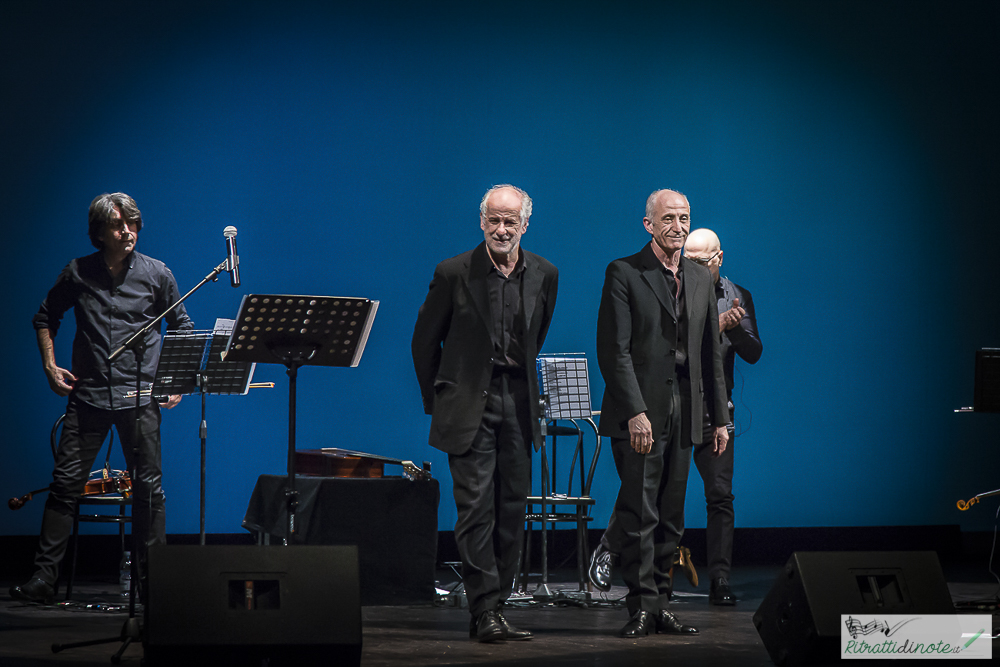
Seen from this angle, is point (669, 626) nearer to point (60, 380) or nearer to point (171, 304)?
point (171, 304)

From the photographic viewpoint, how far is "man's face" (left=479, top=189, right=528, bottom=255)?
404cm

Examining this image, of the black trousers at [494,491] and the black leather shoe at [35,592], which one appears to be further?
the black leather shoe at [35,592]

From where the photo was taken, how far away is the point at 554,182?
668cm

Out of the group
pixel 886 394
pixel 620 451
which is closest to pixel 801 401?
pixel 886 394

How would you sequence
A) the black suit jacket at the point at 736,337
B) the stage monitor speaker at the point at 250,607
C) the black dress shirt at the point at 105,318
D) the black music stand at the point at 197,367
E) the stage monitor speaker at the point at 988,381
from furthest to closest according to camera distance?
the black suit jacket at the point at 736,337 → the black dress shirt at the point at 105,318 → the black music stand at the point at 197,367 → the stage monitor speaker at the point at 988,381 → the stage monitor speaker at the point at 250,607

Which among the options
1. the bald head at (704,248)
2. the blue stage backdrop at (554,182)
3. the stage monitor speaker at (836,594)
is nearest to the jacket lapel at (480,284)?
the stage monitor speaker at (836,594)

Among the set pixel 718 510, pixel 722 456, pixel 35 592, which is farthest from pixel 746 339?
pixel 35 592

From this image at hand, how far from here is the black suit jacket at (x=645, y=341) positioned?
4020 mm

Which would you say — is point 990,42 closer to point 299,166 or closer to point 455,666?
point 299,166

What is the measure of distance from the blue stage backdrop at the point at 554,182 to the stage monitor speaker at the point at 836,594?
133 inches

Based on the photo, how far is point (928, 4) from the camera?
23.4ft

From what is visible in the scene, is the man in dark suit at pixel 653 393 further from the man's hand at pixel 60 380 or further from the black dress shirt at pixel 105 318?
the man's hand at pixel 60 380

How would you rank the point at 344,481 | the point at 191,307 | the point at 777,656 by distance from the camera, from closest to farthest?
the point at 777,656, the point at 344,481, the point at 191,307

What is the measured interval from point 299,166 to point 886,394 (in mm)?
4039
